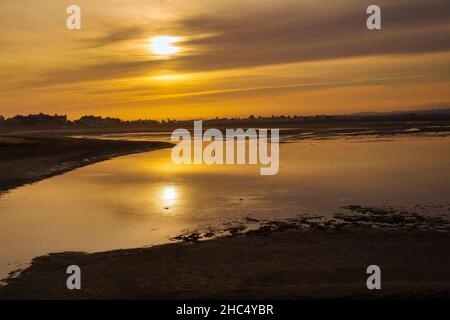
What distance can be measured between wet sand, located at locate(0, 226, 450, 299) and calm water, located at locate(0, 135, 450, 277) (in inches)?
47.3

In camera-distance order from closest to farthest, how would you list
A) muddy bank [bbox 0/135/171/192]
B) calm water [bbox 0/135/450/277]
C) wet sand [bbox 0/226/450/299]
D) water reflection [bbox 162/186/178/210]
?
1. wet sand [bbox 0/226/450/299]
2. calm water [bbox 0/135/450/277]
3. water reflection [bbox 162/186/178/210]
4. muddy bank [bbox 0/135/171/192]

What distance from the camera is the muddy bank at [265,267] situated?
707 centimetres

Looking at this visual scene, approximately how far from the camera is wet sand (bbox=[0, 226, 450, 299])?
7.02 meters

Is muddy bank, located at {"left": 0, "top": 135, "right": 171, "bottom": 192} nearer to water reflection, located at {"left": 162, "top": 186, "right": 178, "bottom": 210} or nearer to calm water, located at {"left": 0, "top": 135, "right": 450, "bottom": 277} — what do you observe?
calm water, located at {"left": 0, "top": 135, "right": 450, "bottom": 277}

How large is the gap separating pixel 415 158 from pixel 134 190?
1761 cm

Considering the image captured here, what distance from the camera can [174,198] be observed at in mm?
17453

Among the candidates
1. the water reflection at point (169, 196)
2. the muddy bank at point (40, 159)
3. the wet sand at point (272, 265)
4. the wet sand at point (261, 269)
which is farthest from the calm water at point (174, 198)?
the muddy bank at point (40, 159)

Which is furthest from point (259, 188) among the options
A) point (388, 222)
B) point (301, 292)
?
point (301, 292)

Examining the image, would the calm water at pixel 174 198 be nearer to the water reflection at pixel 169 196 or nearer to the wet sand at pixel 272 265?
the water reflection at pixel 169 196

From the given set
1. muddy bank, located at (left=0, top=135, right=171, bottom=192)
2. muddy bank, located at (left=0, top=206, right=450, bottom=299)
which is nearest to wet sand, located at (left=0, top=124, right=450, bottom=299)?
muddy bank, located at (left=0, top=206, right=450, bottom=299)

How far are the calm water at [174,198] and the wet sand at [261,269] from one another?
1201 mm

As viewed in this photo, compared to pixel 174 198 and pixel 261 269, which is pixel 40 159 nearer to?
pixel 174 198

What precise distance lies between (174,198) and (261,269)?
8.80 m

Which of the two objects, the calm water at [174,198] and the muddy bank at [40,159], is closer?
the calm water at [174,198]
